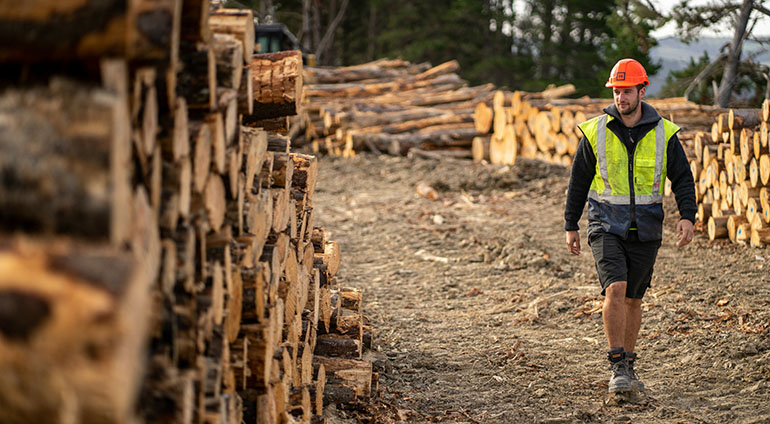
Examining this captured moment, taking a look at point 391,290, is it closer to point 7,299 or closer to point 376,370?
point 376,370

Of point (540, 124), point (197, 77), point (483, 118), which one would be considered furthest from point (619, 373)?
point (483, 118)

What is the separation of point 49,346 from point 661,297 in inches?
219

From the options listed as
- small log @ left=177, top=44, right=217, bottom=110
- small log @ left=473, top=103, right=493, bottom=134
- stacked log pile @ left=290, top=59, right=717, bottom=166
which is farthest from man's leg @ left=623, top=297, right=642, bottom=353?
small log @ left=473, top=103, right=493, bottom=134

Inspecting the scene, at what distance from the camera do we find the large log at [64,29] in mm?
1509

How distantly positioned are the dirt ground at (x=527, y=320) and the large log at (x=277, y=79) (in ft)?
5.43

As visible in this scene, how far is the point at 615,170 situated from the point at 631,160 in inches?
4.2

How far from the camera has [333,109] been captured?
1488 cm

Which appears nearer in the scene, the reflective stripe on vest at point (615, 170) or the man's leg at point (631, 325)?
the reflective stripe on vest at point (615, 170)

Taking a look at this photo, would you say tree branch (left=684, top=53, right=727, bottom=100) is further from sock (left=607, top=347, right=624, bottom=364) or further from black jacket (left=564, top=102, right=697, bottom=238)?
sock (left=607, top=347, right=624, bottom=364)

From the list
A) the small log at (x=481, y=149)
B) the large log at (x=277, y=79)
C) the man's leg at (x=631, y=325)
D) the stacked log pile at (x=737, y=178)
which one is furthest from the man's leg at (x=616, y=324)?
the small log at (x=481, y=149)

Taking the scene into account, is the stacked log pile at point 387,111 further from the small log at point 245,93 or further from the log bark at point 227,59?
the log bark at point 227,59

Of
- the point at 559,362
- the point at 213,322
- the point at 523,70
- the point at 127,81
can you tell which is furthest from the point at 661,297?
the point at 523,70

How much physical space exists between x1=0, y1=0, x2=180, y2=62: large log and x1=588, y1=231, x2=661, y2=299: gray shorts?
11.0ft

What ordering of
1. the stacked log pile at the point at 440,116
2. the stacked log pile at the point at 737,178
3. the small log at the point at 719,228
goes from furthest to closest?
the stacked log pile at the point at 440,116 → the small log at the point at 719,228 → the stacked log pile at the point at 737,178
